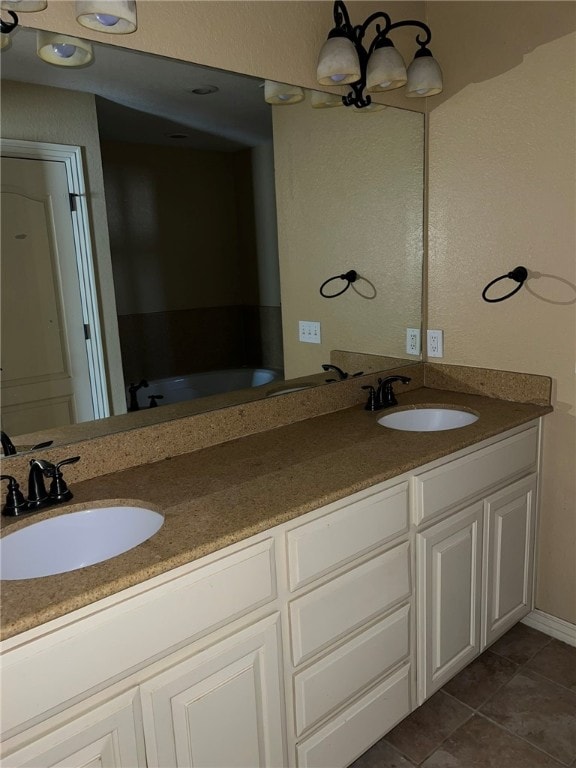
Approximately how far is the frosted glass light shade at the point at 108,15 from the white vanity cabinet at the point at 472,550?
4.54 ft

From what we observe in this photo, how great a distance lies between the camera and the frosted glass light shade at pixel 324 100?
1988mm

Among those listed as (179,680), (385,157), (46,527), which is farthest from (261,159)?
(179,680)

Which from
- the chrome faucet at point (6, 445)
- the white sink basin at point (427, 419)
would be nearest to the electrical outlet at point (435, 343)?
the white sink basin at point (427, 419)

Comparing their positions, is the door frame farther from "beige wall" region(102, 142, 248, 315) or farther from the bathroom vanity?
the bathroom vanity

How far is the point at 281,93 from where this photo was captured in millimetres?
1887

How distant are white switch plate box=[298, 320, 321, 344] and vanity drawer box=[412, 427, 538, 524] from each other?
71cm

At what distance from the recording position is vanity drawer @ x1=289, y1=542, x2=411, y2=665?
137 cm

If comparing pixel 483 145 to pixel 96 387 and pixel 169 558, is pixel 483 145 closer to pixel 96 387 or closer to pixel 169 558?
pixel 96 387

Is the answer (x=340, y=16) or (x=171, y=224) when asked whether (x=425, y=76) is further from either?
(x=171, y=224)

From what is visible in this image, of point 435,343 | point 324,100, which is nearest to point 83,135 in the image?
point 324,100

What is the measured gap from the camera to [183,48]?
1619 mm

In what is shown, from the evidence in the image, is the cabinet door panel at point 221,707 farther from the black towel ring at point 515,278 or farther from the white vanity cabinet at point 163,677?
the black towel ring at point 515,278

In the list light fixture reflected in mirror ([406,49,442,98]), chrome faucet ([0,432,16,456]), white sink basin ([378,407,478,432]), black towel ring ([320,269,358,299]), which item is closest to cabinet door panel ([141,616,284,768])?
chrome faucet ([0,432,16,456])

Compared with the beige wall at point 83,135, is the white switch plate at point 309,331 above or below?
below
